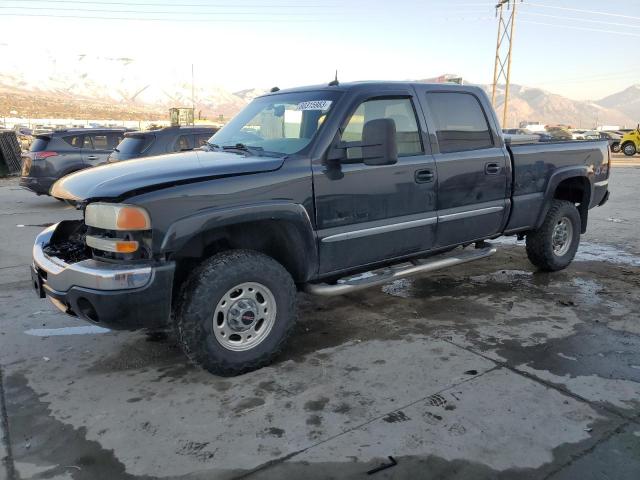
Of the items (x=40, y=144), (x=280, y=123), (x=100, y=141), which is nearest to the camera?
(x=280, y=123)

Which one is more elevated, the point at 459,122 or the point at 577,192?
the point at 459,122

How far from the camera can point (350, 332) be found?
4.20 meters

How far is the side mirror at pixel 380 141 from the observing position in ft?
11.6

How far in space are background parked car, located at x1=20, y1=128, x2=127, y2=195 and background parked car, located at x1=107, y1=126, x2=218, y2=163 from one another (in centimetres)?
240

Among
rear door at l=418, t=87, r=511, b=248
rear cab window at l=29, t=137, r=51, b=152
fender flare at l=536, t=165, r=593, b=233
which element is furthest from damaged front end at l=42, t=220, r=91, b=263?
rear cab window at l=29, t=137, r=51, b=152

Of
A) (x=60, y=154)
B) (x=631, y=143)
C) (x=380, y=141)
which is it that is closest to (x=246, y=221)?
(x=380, y=141)

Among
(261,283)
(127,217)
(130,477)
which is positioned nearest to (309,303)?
(261,283)

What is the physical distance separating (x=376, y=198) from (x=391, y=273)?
64 cm

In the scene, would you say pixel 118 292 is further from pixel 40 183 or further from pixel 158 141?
pixel 40 183

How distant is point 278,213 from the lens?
3377mm

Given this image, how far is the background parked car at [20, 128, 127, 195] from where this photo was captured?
11.0 metres

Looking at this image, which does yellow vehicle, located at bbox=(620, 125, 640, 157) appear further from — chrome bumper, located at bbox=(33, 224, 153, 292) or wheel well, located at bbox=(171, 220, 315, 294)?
chrome bumper, located at bbox=(33, 224, 153, 292)

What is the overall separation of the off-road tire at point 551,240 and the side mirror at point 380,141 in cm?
275

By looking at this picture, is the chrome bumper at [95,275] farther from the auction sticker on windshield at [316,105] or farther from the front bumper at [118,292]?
the auction sticker on windshield at [316,105]
